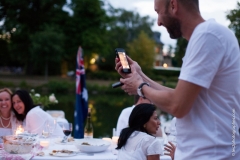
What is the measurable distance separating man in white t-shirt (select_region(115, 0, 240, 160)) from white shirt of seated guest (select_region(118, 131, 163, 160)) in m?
1.28

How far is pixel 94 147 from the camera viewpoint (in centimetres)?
313

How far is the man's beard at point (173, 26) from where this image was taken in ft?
4.70

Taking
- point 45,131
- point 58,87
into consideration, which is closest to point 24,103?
point 45,131

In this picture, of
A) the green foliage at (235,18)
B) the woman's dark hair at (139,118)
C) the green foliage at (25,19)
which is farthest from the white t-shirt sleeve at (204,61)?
the green foliage at (25,19)

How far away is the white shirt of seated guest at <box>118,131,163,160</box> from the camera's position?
271cm

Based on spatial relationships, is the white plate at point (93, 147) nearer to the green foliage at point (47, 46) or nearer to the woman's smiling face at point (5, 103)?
→ the woman's smiling face at point (5, 103)

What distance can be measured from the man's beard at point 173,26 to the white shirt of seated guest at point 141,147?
4.63 ft

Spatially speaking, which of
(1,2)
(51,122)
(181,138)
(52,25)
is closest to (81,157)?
(51,122)

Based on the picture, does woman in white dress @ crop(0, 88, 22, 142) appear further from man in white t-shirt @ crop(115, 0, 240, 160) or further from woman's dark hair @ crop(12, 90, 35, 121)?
man in white t-shirt @ crop(115, 0, 240, 160)

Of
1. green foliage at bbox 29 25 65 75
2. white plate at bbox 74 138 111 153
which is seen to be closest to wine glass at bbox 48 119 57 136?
white plate at bbox 74 138 111 153

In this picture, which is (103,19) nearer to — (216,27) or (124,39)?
(124,39)

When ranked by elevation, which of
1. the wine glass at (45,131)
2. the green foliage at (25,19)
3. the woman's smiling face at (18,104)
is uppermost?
the green foliage at (25,19)

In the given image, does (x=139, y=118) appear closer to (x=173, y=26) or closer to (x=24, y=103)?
(x=173, y=26)

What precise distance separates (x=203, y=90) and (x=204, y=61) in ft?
0.40
